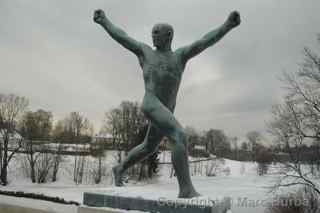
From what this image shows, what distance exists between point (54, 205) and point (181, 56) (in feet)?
44.0

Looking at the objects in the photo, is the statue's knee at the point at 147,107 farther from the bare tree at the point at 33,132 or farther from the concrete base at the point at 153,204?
the bare tree at the point at 33,132

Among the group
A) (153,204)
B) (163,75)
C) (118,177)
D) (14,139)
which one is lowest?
(153,204)

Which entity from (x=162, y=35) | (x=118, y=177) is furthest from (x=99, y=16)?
(x=118, y=177)

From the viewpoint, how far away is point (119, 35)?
5.43m

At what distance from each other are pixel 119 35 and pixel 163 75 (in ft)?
3.67

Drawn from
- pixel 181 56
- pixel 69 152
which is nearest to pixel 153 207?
pixel 181 56

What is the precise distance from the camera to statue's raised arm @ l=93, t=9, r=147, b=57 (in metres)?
5.39

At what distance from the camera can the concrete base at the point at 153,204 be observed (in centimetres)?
416

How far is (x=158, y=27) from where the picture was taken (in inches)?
205

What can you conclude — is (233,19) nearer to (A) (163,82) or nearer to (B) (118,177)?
(A) (163,82)

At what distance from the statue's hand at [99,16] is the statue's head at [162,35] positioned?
100cm

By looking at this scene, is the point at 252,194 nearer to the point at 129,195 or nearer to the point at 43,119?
the point at 129,195

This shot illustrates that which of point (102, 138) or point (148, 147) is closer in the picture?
point (148, 147)

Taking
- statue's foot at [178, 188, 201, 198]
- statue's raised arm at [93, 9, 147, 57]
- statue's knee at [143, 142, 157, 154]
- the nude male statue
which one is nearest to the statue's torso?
the nude male statue
